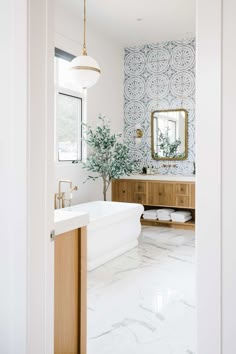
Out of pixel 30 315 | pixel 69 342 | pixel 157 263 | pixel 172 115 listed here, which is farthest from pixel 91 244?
pixel 172 115

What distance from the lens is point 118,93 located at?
21.5 ft

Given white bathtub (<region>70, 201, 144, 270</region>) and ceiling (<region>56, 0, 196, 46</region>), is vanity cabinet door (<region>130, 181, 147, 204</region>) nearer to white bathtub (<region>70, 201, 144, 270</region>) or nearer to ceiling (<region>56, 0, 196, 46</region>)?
white bathtub (<region>70, 201, 144, 270</region>)

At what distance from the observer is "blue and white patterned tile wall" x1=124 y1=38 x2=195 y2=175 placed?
6.16 m

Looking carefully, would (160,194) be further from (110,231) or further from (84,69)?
(84,69)

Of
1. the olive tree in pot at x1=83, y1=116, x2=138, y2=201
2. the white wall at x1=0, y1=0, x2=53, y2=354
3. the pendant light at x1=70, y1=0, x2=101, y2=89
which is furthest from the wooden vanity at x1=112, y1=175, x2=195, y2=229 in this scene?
the white wall at x1=0, y1=0, x2=53, y2=354

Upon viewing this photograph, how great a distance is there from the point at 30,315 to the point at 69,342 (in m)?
0.49

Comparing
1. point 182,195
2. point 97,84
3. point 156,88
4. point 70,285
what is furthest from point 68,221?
point 156,88

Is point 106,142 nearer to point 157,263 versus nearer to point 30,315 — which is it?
point 157,263

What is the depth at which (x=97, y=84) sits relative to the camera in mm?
5859

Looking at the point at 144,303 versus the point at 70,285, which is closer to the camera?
the point at 70,285

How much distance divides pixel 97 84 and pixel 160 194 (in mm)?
2125

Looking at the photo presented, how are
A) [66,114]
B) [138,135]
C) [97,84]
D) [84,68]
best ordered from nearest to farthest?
1. [84,68]
2. [66,114]
3. [97,84]
4. [138,135]

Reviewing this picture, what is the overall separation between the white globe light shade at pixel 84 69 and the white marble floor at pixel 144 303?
2.06 metres

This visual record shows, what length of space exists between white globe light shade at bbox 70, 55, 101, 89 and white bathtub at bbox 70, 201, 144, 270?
4.96 ft
